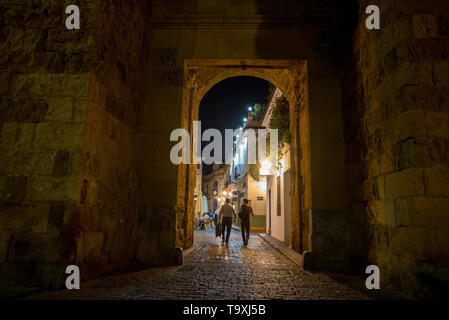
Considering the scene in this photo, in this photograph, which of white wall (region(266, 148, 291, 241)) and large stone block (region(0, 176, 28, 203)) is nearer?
large stone block (region(0, 176, 28, 203))

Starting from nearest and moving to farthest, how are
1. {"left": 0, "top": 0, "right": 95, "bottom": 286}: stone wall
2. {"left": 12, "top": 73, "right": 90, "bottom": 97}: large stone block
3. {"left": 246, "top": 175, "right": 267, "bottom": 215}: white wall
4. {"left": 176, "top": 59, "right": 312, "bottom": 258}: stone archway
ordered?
1. {"left": 0, "top": 0, "right": 95, "bottom": 286}: stone wall
2. {"left": 12, "top": 73, "right": 90, "bottom": 97}: large stone block
3. {"left": 176, "top": 59, "right": 312, "bottom": 258}: stone archway
4. {"left": 246, "top": 175, "right": 267, "bottom": 215}: white wall

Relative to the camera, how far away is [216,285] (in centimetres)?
382

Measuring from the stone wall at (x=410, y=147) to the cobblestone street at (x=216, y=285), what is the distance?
30.7 inches

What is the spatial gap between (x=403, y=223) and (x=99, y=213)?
420 cm

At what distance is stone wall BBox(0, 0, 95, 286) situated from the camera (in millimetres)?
3578

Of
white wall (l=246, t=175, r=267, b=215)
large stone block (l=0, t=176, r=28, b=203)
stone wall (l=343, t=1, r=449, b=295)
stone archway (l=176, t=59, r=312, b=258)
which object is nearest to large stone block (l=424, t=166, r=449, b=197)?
stone wall (l=343, t=1, r=449, b=295)

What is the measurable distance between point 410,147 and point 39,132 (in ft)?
16.0

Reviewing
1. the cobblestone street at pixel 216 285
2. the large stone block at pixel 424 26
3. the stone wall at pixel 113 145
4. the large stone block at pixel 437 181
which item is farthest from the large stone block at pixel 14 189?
the large stone block at pixel 424 26

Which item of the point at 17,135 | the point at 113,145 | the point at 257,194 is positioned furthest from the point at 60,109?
the point at 257,194

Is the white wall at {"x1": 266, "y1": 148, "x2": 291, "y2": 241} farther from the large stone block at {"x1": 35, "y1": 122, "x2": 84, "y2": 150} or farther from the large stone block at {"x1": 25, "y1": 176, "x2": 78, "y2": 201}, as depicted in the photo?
the large stone block at {"x1": 25, "y1": 176, "x2": 78, "y2": 201}

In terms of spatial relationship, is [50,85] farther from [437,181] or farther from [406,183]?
[437,181]

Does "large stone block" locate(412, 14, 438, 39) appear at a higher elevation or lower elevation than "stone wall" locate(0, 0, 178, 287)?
higher

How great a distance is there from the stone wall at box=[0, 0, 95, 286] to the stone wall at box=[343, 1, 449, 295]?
4206 millimetres
